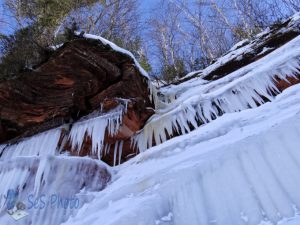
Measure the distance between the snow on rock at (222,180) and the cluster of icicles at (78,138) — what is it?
951 millimetres

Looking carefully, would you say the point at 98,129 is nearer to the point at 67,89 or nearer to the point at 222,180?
the point at 67,89

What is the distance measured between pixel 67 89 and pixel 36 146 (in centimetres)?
76

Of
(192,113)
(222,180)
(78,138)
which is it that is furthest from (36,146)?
(222,180)

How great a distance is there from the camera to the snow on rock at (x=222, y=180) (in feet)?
6.20

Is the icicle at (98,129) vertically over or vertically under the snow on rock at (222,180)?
over

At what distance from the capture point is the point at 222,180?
7.04ft

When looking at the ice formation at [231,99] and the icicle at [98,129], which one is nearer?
the ice formation at [231,99]

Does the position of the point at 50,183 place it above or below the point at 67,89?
below

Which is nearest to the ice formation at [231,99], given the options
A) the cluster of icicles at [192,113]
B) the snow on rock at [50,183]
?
the cluster of icicles at [192,113]

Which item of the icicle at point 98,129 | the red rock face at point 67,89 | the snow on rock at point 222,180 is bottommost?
the snow on rock at point 222,180

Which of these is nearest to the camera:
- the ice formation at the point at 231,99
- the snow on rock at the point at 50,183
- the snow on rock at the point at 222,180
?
the snow on rock at the point at 222,180

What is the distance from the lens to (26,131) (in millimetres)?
4250

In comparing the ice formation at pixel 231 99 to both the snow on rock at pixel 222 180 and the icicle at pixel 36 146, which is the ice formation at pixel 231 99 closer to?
the snow on rock at pixel 222 180

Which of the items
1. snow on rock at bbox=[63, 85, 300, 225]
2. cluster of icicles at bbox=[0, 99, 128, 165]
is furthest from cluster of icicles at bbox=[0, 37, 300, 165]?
snow on rock at bbox=[63, 85, 300, 225]
